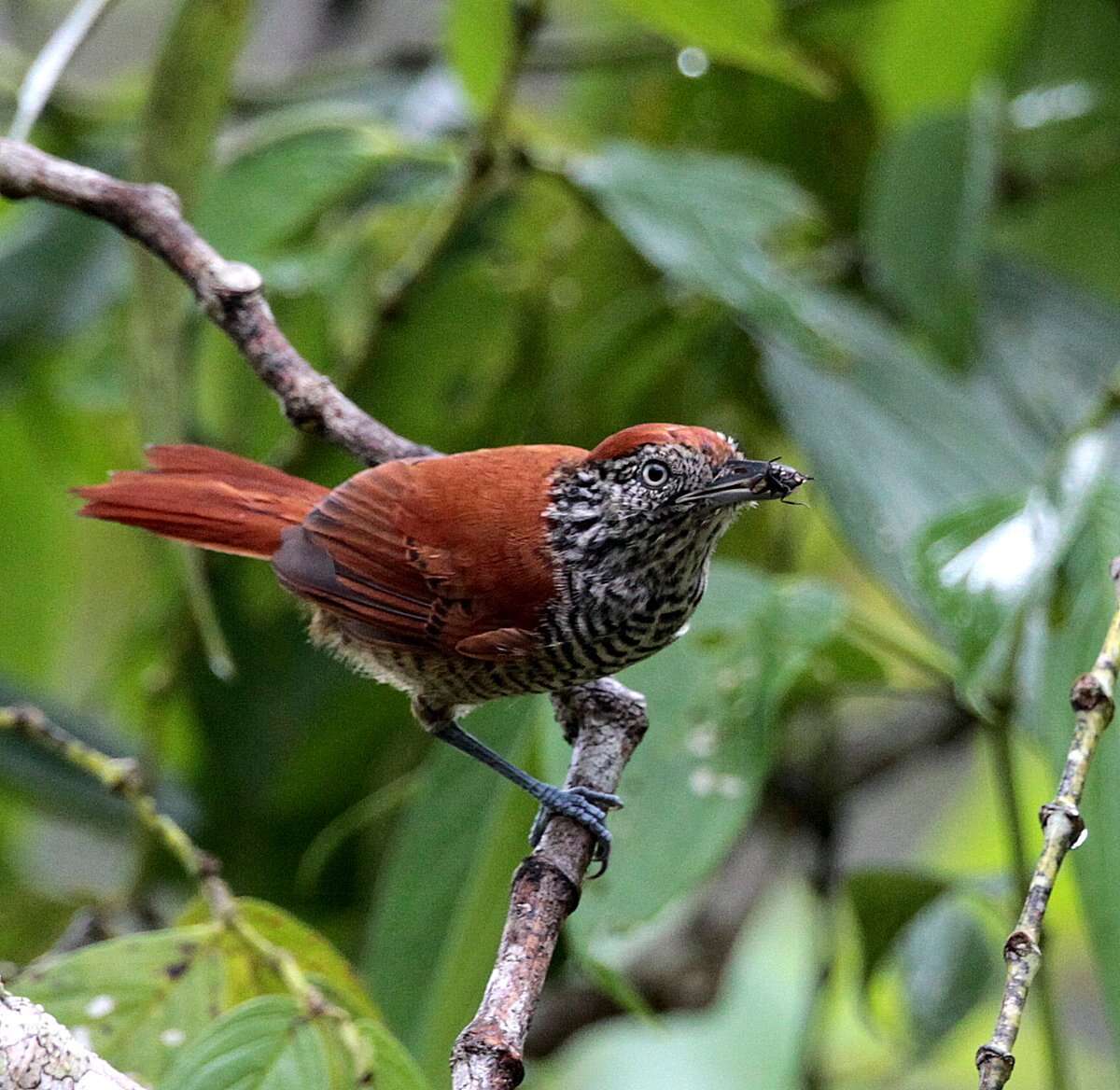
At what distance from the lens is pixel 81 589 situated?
4.13 metres

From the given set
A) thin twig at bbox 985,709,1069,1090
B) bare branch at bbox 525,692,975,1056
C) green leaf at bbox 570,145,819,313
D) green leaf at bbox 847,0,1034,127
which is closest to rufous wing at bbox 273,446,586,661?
green leaf at bbox 570,145,819,313

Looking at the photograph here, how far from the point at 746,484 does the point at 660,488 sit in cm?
14

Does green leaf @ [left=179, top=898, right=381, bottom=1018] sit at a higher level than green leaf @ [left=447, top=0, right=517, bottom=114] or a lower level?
lower

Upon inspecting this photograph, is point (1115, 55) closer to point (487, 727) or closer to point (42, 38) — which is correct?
point (487, 727)

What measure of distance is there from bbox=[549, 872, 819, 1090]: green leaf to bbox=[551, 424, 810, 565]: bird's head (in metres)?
1.56

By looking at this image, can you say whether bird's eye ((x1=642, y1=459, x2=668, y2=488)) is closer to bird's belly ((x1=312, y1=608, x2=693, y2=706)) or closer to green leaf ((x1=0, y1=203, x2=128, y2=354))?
bird's belly ((x1=312, y1=608, x2=693, y2=706))

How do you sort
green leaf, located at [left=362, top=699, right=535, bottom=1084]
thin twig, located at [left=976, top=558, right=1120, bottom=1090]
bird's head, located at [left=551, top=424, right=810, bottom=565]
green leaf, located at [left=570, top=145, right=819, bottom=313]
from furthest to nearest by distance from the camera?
green leaf, located at [left=570, top=145, right=819, bottom=313] < green leaf, located at [left=362, top=699, right=535, bottom=1084] < bird's head, located at [left=551, top=424, right=810, bottom=565] < thin twig, located at [left=976, top=558, right=1120, bottom=1090]

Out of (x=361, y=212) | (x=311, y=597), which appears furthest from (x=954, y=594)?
(x=361, y=212)

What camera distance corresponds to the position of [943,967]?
2.95 m

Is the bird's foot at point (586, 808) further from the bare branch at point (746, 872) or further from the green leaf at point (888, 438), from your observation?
the bare branch at point (746, 872)

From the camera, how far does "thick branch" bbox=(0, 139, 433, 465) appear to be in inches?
80.5

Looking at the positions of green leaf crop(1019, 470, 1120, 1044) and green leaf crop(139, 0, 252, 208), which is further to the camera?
green leaf crop(139, 0, 252, 208)

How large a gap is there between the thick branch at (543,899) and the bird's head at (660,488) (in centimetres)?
23

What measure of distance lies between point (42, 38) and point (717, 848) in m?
3.96
